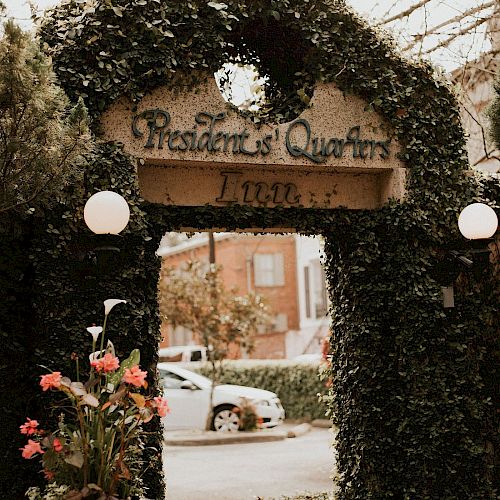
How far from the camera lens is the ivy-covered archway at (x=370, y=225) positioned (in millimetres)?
6965

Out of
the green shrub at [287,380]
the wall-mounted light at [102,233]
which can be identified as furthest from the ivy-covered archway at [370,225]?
the green shrub at [287,380]

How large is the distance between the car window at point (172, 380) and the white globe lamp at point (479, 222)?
9965 millimetres

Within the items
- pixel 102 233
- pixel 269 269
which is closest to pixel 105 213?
pixel 102 233

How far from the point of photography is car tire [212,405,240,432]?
1620 centimetres

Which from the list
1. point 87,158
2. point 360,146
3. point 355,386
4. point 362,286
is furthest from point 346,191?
point 87,158

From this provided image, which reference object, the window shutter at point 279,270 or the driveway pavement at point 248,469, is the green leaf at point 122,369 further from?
the window shutter at point 279,270

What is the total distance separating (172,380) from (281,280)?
13.2 metres

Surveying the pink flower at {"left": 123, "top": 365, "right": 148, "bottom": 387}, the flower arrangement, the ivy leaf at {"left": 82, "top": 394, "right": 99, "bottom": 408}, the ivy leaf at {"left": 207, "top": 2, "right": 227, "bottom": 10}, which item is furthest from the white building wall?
the ivy leaf at {"left": 82, "top": 394, "right": 99, "bottom": 408}

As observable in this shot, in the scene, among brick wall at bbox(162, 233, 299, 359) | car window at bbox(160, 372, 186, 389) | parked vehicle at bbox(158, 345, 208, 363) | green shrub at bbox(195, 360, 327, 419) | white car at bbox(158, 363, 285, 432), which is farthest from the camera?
brick wall at bbox(162, 233, 299, 359)

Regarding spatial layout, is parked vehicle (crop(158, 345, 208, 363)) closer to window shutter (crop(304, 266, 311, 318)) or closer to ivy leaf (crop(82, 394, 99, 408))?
window shutter (crop(304, 266, 311, 318))

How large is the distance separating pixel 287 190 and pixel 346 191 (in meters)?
0.70

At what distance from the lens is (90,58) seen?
6.91m

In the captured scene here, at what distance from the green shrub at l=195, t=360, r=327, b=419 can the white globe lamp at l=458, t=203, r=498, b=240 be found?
11.2 metres

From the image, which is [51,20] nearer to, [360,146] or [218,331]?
[360,146]
